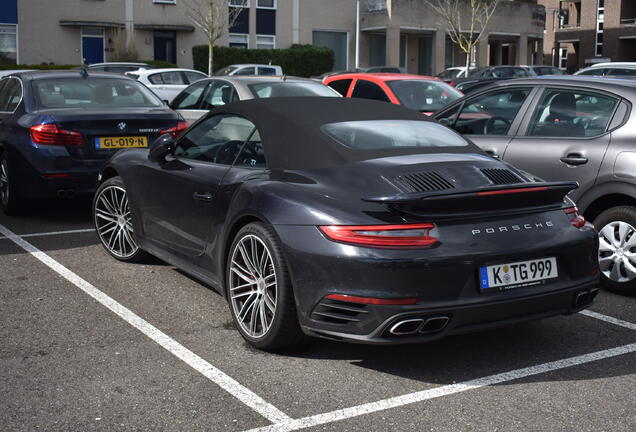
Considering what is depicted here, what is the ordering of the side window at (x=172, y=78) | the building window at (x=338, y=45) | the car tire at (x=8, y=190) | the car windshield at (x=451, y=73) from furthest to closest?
the building window at (x=338, y=45), the car windshield at (x=451, y=73), the side window at (x=172, y=78), the car tire at (x=8, y=190)

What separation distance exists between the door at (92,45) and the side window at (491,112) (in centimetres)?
3490

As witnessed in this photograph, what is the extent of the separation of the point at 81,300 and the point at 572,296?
10.9ft

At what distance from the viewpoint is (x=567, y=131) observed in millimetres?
6941

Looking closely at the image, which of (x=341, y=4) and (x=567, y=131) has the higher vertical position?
(x=341, y=4)

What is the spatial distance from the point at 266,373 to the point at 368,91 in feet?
31.2

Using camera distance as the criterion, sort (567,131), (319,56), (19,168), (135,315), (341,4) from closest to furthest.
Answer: (135,315)
(567,131)
(19,168)
(319,56)
(341,4)

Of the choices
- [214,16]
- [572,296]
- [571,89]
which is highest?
[214,16]

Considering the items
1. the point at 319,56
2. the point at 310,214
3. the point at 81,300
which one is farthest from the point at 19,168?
the point at 319,56

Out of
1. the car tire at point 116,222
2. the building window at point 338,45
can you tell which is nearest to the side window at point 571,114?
the car tire at point 116,222

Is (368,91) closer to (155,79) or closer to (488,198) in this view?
(488,198)

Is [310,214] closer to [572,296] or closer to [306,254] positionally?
[306,254]

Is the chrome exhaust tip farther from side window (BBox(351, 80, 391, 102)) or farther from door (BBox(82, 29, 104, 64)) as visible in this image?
door (BBox(82, 29, 104, 64))

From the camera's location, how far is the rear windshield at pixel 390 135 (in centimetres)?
534

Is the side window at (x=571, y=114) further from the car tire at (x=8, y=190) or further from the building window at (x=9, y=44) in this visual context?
the building window at (x=9, y=44)
